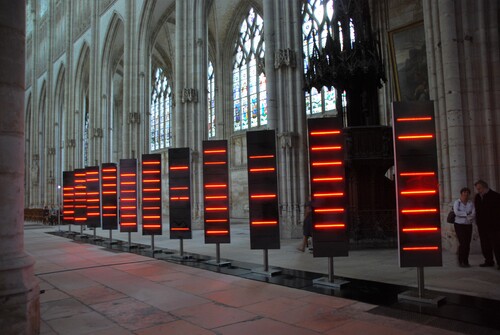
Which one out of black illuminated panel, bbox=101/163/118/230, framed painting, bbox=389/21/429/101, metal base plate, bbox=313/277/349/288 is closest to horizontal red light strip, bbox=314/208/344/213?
metal base plate, bbox=313/277/349/288

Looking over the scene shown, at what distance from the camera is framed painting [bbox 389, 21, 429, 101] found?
13984 mm

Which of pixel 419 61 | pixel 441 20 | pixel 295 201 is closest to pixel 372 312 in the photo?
pixel 441 20

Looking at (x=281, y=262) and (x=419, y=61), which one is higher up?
(x=419, y=61)

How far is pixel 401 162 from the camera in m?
5.12

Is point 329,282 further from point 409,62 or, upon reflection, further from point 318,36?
point 318,36

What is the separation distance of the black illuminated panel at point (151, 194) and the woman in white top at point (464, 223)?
A: 260 inches

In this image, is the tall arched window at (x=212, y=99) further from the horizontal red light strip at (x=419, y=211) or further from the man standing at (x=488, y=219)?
the horizontal red light strip at (x=419, y=211)

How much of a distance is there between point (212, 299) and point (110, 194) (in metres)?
7.41

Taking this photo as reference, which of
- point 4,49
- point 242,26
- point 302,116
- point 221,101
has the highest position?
point 242,26

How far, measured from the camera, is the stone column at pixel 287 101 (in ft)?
46.0

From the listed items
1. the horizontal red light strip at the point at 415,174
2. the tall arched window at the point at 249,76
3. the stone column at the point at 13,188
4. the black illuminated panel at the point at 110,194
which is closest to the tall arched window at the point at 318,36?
the tall arched window at the point at 249,76

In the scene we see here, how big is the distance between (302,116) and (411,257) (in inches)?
384

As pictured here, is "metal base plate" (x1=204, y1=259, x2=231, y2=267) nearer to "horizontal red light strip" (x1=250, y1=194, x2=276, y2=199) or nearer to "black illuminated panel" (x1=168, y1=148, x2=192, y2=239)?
"black illuminated panel" (x1=168, y1=148, x2=192, y2=239)

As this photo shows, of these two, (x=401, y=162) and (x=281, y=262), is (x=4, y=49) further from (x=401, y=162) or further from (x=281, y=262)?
(x=281, y=262)
